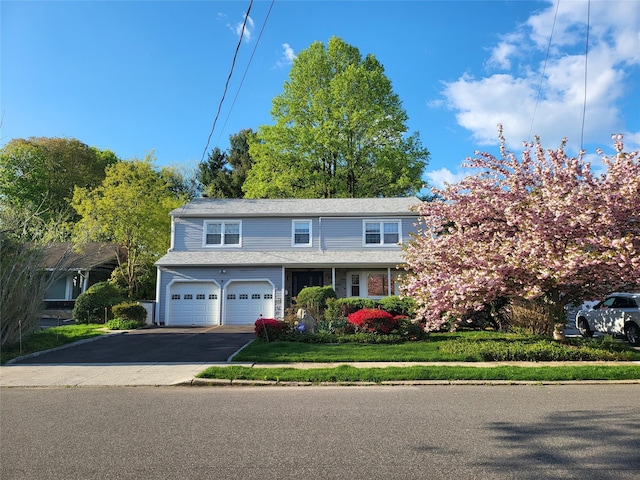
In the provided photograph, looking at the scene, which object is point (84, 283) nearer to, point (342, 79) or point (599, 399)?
point (342, 79)

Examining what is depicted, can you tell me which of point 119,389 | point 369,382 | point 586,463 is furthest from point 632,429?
point 119,389

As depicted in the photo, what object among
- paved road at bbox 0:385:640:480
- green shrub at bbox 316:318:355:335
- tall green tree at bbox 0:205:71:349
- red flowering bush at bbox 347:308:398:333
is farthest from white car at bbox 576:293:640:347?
tall green tree at bbox 0:205:71:349

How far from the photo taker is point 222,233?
23562 millimetres

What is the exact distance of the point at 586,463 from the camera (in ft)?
15.1

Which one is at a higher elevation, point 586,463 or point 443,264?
point 443,264

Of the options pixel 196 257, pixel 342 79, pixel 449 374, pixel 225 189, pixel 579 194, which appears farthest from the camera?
pixel 225 189

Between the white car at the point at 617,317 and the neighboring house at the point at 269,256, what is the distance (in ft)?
27.5

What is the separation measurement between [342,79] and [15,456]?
31582 mm

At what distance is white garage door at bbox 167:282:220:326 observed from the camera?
22.4 meters

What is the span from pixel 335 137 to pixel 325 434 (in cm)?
2912

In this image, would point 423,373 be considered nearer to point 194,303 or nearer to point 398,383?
point 398,383

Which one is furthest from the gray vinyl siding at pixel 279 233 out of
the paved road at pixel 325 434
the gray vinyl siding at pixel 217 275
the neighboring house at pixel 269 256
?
the paved road at pixel 325 434

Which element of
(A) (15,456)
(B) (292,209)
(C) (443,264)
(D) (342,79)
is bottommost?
(A) (15,456)

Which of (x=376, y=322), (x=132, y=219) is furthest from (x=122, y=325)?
(x=376, y=322)
